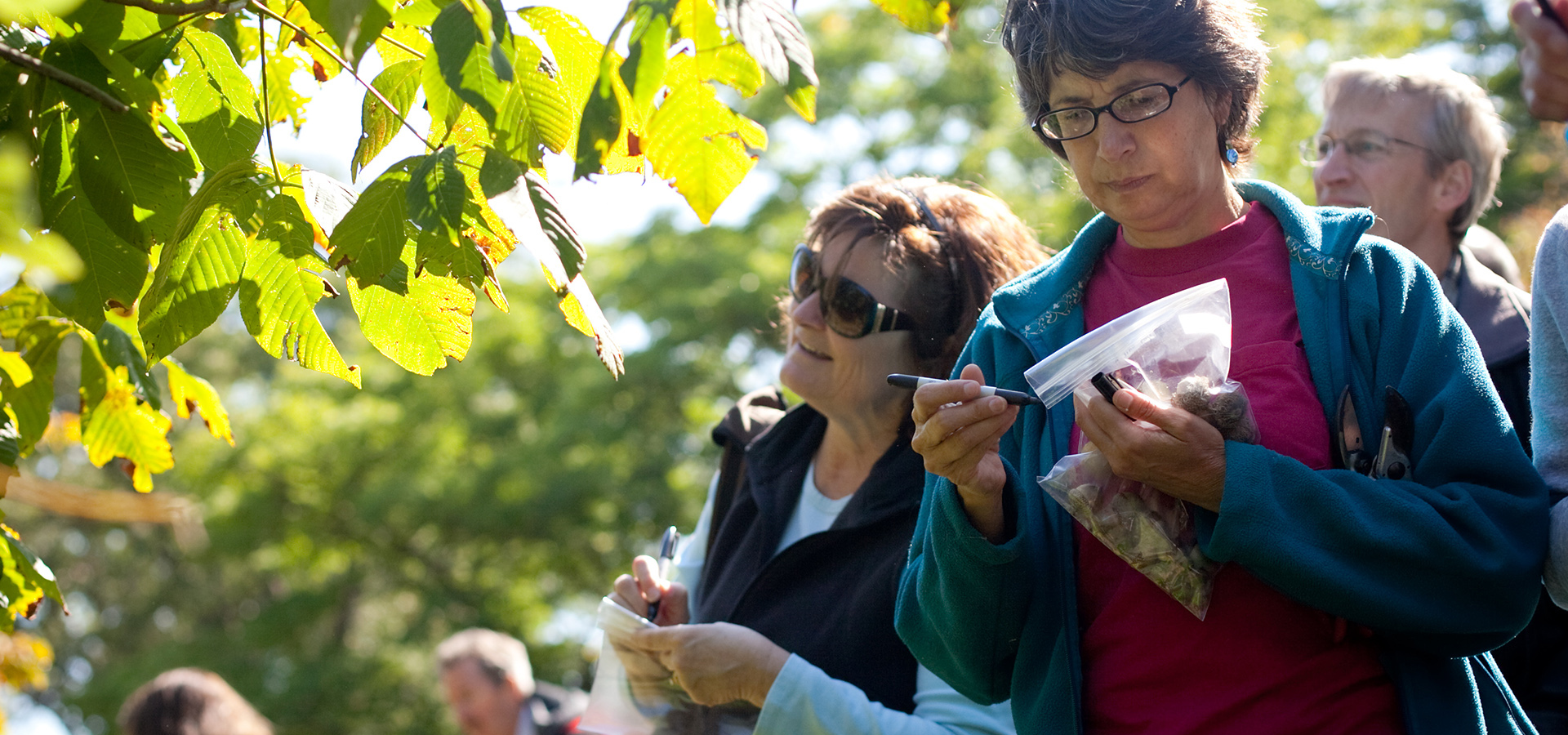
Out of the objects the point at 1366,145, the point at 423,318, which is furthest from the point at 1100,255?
the point at 1366,145

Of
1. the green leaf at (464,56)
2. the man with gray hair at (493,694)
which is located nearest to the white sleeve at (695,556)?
the green leaf at (464,56)

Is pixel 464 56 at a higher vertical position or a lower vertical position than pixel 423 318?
higher

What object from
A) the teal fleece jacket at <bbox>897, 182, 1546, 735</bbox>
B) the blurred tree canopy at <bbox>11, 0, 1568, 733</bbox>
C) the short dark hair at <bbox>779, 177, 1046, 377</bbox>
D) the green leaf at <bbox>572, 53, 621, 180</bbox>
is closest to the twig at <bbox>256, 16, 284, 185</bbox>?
the green leaf at <bbox>572, 53, 621, 180</bbox>

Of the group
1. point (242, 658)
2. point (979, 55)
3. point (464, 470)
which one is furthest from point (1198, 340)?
point (242, 658)

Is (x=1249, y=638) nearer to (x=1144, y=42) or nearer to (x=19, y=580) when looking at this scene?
(x=1144, y=42)

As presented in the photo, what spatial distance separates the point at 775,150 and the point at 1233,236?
13.3 meters

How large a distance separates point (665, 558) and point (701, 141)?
1.51 metres

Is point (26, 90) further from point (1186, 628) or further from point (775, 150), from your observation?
point (775, 150)

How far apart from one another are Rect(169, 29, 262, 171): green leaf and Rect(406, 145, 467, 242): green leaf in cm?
38

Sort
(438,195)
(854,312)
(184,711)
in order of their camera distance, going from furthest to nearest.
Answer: (184,711), (854,312), (438,195)

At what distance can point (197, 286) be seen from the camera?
55.2 inches

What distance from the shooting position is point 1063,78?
5.68ft

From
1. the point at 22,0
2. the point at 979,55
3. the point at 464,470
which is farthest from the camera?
the point at 979,55

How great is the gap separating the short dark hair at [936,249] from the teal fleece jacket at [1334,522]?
22.8 inches
